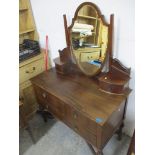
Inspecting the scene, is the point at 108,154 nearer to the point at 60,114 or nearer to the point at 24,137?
the point at 60,114

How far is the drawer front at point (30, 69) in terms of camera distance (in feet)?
5.92

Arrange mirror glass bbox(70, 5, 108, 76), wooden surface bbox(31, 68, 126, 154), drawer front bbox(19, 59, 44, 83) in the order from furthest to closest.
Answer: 1. drawer front bbox(19, 59, 44, 83)
2. mirror glass bbox(70, 5, 108, 76)
3. wooden surface bbox(31, 68, 126, 154)

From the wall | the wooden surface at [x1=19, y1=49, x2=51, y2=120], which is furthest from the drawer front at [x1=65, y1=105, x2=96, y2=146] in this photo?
the wooden surface at [x1=19, y1=49, x2=51, y2=120]

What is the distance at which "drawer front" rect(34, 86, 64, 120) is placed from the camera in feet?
4.53

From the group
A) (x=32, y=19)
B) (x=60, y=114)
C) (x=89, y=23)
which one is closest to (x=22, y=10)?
(x=32, y=19)

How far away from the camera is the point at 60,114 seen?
145 cm

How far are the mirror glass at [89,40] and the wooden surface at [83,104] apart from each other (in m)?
0.14

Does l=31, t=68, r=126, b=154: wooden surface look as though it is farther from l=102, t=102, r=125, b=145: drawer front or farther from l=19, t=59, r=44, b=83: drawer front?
l=19, t=59, r=44, b=83: drawer front

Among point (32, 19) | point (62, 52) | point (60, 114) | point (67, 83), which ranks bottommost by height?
point (60, 114)

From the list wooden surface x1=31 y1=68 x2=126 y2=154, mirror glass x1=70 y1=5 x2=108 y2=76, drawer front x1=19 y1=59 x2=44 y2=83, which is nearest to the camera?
wooden surface x1=31 y1=68 x2=126 y2=154

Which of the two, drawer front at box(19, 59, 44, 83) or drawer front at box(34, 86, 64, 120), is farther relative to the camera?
drawer front at box(19, 59, 44, 83)
